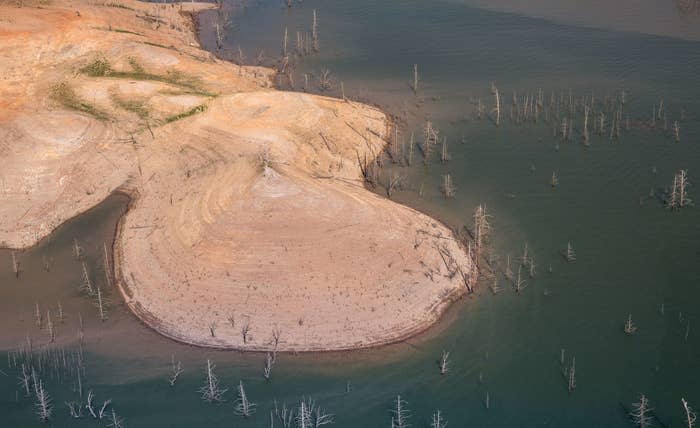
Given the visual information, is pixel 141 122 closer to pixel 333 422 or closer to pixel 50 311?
pixel 50 311

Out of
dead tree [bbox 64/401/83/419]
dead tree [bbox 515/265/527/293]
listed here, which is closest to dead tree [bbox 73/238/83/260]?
dead tree [bbox 64/401/83/419]

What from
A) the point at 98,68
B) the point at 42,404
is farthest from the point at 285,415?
the point at 98,68

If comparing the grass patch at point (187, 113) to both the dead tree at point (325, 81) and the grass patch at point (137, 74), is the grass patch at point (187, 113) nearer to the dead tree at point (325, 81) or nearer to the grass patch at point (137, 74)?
the grass patch at point (137, 74)

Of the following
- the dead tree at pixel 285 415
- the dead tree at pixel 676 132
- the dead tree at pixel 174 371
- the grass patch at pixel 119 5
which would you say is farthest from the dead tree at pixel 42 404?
the grass patch at pixel 119 5

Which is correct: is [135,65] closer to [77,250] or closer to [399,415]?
[77,250]

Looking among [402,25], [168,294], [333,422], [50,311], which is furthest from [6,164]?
[402,25]
